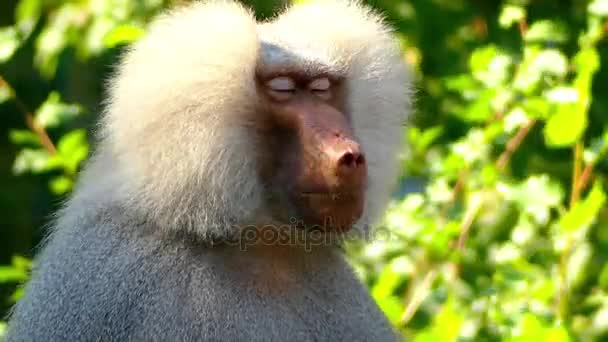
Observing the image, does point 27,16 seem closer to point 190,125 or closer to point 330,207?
point 190,125

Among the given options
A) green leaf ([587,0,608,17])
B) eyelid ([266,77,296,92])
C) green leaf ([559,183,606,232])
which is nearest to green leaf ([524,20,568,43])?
green leaf ([587,0,608,17])

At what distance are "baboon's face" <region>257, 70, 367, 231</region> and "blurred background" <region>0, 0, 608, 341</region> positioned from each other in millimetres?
460

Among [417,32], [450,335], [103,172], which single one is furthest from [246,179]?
[417,32]

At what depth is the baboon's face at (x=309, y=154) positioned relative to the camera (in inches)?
97.6

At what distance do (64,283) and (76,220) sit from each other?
21cm

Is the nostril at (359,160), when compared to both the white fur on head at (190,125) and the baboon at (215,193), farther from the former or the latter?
the white fur on head at (190,125)

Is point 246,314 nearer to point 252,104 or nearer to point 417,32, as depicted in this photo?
point 252,104

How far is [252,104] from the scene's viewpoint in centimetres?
258

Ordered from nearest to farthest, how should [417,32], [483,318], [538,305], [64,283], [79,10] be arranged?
[64,283] → [538,305] → [483,318] → [417,32] → [79,10]

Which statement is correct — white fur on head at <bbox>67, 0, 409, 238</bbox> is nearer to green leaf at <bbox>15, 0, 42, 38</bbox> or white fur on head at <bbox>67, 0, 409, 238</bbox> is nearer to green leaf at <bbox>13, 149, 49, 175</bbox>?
green leaf at <bbox>13, 149, 49, 175</bbox>

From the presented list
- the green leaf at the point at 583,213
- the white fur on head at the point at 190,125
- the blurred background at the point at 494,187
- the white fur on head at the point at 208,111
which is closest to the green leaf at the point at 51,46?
the blurred background at the point at 494,187

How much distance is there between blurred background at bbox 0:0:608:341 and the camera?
3.35 meters

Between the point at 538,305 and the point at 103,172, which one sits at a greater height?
the point at 103,172

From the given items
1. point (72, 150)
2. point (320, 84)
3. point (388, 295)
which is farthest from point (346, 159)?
point (72, 150)
